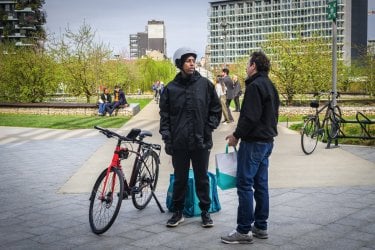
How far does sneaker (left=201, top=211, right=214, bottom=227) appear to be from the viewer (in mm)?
5422

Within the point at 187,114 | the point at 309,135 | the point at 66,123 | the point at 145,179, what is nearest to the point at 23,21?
the point at 66,123

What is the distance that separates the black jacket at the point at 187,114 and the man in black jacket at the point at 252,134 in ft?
1.67

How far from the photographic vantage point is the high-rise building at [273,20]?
532ft

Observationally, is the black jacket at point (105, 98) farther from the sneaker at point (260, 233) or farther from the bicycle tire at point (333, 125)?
the sneaker at point (260, 233)

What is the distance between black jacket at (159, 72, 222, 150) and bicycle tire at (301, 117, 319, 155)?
552 cm

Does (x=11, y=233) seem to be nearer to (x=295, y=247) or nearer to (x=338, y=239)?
(x=295, y=247)

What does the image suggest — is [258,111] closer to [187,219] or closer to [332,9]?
[187,219]

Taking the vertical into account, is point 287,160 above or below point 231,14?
below

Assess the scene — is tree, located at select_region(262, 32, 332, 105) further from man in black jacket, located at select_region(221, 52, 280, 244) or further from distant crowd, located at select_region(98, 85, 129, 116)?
man in black jacket, located at select_region(221, 52, 280, 244)

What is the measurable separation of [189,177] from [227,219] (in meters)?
0.66

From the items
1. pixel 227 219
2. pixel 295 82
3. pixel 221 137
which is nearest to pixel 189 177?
pixel 227 219

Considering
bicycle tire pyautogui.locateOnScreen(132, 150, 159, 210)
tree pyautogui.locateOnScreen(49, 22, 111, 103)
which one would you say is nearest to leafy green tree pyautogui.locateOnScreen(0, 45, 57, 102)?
tree pyautogui.locateOnScreen(49, 22, 111, 103)

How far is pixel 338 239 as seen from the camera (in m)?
4.94

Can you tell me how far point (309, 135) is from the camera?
35.1 feet
